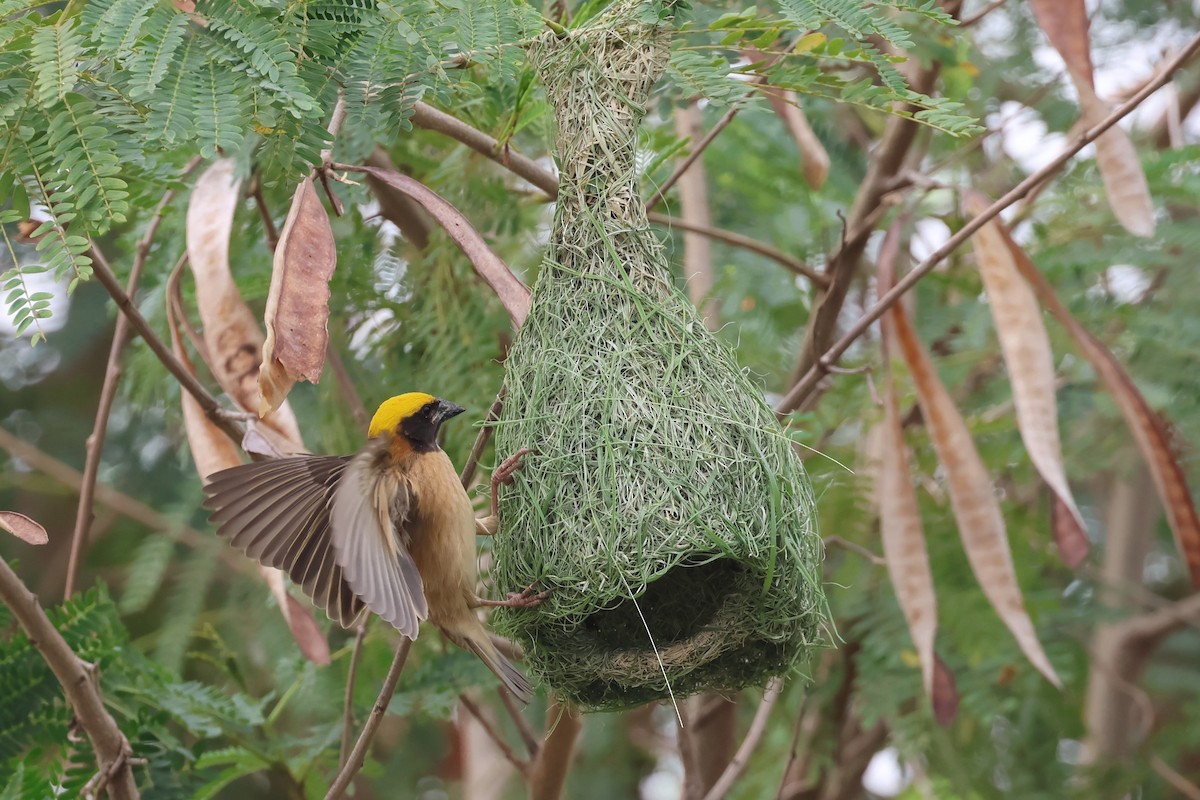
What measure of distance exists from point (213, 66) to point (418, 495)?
917 millimetres

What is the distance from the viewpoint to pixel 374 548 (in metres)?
2.28

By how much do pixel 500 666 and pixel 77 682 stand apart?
32.3 inches

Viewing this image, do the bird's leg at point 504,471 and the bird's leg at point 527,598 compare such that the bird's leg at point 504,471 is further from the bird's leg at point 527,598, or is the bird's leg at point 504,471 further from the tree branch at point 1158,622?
the tree branch at point 1158,622

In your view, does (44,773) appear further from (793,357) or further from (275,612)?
(793,357)

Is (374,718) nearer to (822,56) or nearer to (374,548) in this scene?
(374,548)

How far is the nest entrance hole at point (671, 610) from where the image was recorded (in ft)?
7.70

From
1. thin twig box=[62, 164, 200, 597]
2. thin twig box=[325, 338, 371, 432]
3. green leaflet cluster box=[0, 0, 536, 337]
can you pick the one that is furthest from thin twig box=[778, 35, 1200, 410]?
thin twig box=[62, 164, 200, 597]

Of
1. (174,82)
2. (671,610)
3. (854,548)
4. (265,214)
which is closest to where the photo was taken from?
(174,82)

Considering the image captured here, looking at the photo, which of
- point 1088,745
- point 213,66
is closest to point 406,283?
point 213,66

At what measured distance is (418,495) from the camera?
2.55 meters

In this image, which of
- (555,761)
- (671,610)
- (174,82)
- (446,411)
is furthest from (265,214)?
(555,761)

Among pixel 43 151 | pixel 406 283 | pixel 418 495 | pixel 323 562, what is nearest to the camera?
pixel 43 151

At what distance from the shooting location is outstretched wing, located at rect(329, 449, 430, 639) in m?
2.15

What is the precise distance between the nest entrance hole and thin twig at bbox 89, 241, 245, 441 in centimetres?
89
